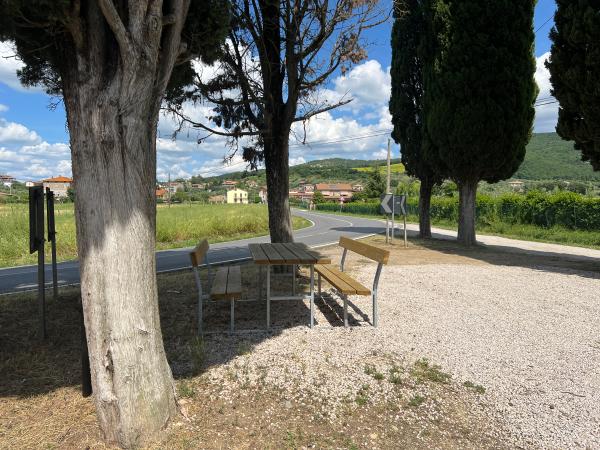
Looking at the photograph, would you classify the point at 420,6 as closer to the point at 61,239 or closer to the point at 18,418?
the point at 61,239

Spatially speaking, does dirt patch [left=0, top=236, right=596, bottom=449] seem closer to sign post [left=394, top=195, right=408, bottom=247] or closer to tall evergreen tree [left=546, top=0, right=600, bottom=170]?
tall evergreen tree [left=546, top=0, right=600, bottom=170]

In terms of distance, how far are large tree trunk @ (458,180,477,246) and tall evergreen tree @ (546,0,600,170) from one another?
4047mm

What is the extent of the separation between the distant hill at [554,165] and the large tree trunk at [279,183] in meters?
83.5

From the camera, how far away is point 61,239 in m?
13.6

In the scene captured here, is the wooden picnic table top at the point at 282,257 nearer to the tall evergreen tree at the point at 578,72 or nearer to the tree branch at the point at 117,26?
the tree branch at the point at 117,26

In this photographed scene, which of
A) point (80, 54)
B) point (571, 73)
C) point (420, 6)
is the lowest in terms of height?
point (80, 54)

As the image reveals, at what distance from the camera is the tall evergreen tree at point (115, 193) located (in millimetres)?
2496

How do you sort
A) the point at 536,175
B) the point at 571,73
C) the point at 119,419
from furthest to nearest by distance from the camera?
Answer: 1. the point at 536,175
2. the point at 571,73
3. the point at 119,419

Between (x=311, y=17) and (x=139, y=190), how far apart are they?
209 inches

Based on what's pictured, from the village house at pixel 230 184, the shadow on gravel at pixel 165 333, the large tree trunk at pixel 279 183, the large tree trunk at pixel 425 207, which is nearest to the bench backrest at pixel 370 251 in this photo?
the shadow on gravel at pixel 165 333

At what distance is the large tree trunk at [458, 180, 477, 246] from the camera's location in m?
14.4

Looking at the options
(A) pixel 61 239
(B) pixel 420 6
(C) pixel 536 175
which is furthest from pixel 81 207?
(C) pixel 536 175

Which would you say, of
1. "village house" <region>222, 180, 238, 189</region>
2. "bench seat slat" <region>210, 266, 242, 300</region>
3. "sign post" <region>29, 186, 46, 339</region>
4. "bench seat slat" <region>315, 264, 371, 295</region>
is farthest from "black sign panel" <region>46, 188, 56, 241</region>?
"village house" <region>222, 180, 238, 189</region>

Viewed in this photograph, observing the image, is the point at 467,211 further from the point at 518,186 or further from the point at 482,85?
the point at 518,186
